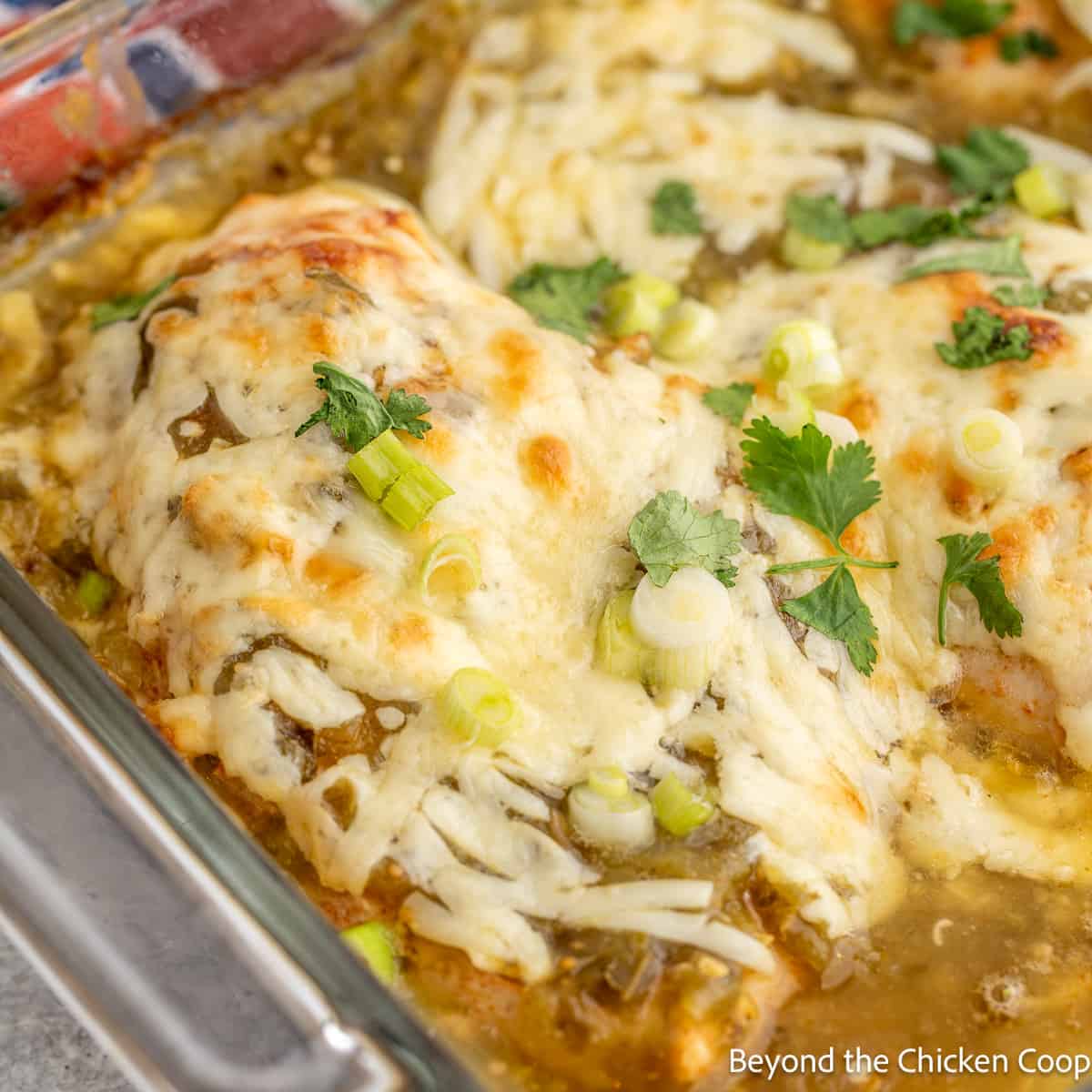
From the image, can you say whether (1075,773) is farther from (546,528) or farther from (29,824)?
(29,824)

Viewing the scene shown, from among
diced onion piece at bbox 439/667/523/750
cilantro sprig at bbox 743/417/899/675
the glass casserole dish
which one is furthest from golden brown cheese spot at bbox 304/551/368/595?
cilantro sprig at bbox 743/417/899/675

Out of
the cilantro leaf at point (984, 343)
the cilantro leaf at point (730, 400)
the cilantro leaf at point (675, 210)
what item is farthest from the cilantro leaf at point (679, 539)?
the cilantro leaf at point (675, 210)

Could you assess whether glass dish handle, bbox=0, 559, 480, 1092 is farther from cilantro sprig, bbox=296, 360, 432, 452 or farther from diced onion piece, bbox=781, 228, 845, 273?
diced onion piece, bbox=781, 228, 845, 273

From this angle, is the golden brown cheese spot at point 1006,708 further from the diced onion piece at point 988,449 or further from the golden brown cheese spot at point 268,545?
the golden brown cheese spot at point 268,545

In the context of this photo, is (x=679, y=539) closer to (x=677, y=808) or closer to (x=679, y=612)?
(x=679, y=612)

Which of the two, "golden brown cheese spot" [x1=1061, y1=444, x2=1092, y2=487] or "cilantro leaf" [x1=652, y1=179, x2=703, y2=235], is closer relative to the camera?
"golden brown cheese spot" [x1=1061, y1=444, x2=1092, y2=487]

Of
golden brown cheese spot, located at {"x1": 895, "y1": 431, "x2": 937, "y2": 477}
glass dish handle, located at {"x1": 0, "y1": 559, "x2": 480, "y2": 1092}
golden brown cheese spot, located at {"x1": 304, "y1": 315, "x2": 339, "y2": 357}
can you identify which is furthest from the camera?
golden brown cheese spot, located at {"x1": 895, "y1": 431, "x2": 937, "y2": 477}
